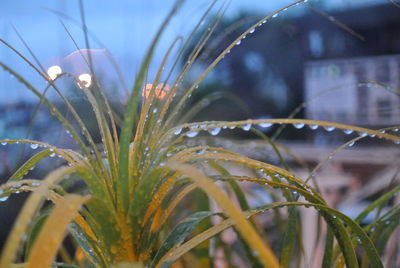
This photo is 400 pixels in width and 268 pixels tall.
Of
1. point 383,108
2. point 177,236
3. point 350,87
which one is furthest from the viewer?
point 350,87

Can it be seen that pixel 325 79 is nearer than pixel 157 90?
No

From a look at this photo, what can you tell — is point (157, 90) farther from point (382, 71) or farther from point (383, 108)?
point (382, 71)

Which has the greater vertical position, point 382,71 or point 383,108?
point 382,71

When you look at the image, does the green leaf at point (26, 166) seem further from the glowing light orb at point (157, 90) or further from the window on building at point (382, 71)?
the window on building at point (382, 71)

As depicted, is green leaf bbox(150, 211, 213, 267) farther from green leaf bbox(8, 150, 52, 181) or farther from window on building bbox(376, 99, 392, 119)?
window on building bbox(376, 99, 392, 119)

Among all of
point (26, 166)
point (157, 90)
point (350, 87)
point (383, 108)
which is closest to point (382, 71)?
point (350, 87)

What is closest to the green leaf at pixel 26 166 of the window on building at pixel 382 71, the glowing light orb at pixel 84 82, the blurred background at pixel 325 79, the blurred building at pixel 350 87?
the glowing light orb at pixel 84 82

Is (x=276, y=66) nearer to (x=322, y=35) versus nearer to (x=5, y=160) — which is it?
(x=322, y=35)

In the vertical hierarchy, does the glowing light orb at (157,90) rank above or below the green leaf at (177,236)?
Answer: above

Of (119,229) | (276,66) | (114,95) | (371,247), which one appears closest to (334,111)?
(276,66)

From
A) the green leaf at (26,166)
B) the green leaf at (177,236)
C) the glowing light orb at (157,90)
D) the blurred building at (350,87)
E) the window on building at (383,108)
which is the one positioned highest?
the blurred building at (350,87)

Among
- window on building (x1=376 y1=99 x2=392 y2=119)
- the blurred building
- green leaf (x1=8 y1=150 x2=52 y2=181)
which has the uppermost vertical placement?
the blurred building

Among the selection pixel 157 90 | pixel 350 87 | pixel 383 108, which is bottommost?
pixel 157 90

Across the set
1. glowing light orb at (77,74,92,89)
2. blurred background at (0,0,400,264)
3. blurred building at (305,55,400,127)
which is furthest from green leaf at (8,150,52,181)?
blurred building at (305,55,400,127)
